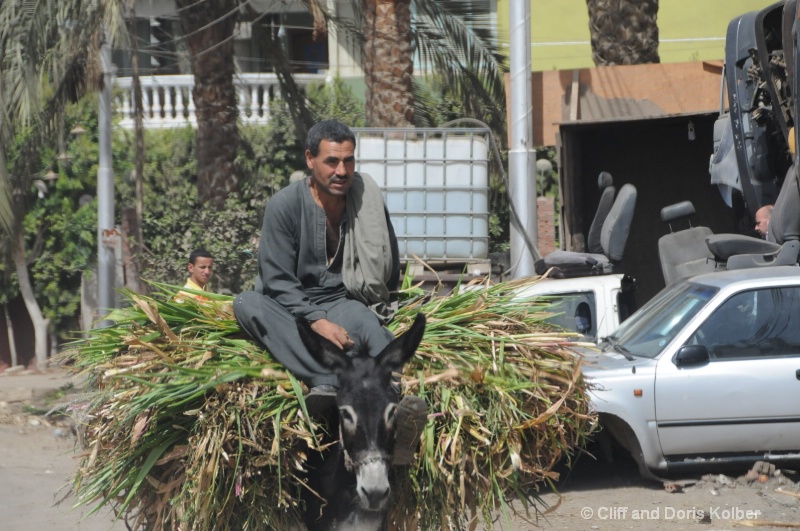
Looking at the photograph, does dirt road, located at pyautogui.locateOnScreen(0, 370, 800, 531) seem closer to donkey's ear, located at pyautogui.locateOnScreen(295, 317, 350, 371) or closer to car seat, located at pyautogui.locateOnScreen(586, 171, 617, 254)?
car seat, located at pyautogui.locateOnScreen(586, 171, 617, 254)

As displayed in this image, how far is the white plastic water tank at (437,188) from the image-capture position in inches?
388

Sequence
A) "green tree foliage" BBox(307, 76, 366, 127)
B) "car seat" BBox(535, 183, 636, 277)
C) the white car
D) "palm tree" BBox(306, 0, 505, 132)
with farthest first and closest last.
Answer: "green tree foliage" BBox(307, 76, 366, 127) < "palm tree" BBox(306, 0, 505, 132) < "car seat" BBox(535, 183, 636, 277) < the white car

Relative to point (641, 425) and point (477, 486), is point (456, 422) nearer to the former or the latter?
point (477, 486)

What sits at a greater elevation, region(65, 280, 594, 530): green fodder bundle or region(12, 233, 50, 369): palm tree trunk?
region(65, 280, 594, 530): green fodder bundle

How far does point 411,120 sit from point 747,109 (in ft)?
11.9

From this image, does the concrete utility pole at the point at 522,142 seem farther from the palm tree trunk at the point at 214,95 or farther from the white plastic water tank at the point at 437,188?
the palm tree trunk at the point at 214,95

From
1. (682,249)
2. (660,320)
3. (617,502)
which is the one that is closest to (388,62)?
(682,249)

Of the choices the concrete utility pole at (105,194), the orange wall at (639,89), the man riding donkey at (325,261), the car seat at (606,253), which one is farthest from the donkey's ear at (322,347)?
the concrete utility pole at (105,194)

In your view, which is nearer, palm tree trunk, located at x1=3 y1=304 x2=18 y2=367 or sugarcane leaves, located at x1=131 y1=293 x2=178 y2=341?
sugarcane leaves, located at x1=131 y1=293 x2=178 y2=341

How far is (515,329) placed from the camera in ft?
14.7

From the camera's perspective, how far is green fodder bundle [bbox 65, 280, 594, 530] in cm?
384

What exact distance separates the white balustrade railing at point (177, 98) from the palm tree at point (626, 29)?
23.4 feet

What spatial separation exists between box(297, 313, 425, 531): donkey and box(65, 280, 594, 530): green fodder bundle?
4.7 inches

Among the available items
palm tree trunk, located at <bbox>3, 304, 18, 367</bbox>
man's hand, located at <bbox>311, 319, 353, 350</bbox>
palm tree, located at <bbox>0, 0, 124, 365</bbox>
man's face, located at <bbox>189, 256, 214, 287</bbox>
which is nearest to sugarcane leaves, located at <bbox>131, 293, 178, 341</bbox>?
man's hand, located at <bbox>311, 319, 353, 350</bbox>
